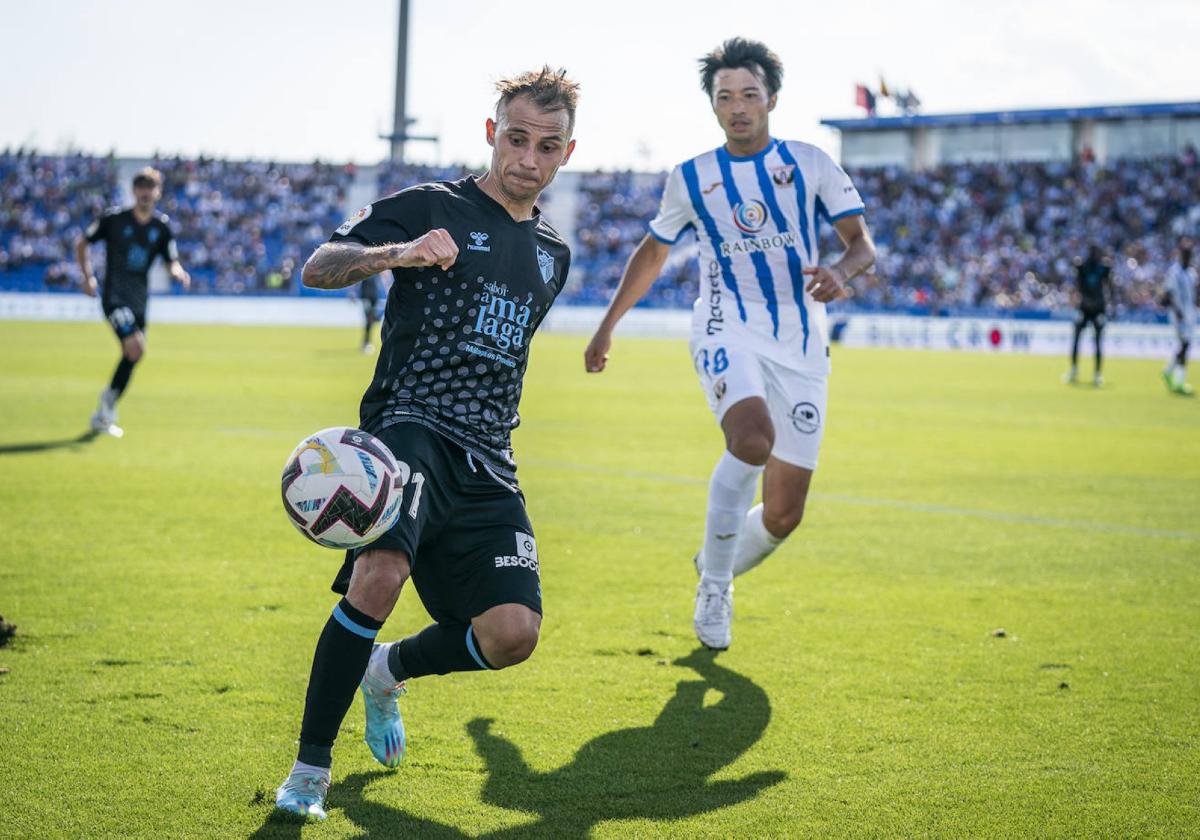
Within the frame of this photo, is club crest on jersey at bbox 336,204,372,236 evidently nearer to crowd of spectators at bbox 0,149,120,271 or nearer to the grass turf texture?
the grass turf texture

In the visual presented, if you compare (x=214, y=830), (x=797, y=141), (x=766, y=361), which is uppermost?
(x=797, y=141)

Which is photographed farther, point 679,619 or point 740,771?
point 679,619

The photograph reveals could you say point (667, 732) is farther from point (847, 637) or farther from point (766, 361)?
point (766, 361)

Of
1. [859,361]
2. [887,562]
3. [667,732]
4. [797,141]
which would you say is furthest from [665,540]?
[859,361]

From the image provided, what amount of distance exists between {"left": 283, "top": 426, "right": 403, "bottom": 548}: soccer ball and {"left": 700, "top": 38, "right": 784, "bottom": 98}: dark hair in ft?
10.7

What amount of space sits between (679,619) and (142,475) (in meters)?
5.62

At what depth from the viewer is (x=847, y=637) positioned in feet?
18.7

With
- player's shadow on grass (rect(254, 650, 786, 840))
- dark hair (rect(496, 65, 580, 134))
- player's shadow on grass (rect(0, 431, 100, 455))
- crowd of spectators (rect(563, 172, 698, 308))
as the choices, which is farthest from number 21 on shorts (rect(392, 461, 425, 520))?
crowd of spectators (rect(563, 172, 698, 308))

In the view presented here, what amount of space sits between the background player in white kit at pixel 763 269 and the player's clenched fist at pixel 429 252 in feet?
7.79

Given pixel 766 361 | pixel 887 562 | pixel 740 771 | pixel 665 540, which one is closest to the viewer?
pixel 740 771

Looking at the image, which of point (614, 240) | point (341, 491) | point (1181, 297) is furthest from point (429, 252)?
point (614, 240)

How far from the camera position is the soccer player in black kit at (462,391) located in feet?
12.6

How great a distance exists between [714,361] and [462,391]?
7.65 ft

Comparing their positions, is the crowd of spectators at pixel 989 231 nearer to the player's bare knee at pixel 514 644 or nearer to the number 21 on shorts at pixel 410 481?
the player's bare knee at pixel 514 644
